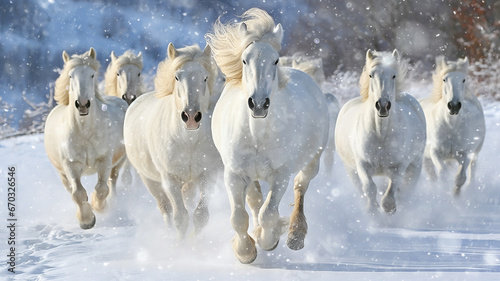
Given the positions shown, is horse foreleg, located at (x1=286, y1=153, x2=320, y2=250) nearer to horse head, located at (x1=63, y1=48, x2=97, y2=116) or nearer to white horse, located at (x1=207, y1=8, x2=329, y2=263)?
white horse, located at (x1=207, y1=8, x2=329, y2=263)

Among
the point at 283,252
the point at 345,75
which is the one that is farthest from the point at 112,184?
the point at 345,75

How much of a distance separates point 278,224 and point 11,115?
1707 centimetres

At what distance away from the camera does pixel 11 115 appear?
68.4ft

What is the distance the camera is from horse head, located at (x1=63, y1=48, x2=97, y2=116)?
706 centimetres

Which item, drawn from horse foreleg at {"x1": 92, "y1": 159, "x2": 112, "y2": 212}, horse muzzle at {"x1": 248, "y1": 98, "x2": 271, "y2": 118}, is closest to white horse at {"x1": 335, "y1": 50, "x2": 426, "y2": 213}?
horse muzzle at {"x1": 248, "y1": 98, "x2": 271, "y2": 118}

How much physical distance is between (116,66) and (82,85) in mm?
2255

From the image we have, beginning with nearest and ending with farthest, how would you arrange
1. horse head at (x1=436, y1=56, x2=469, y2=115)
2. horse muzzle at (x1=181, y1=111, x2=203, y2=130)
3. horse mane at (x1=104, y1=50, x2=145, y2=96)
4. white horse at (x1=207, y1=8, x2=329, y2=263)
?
1. white horse at (x1=207, y1=8, x2=329, y2=263)
2. horse muzzle at (x1=181, y1=111, x2=203, y2=130)
3. horse head at (x1=436, y1=56, x2=469, y2=115)
4. horse mane at (x1=104, y1=50, x2=145, y2=96)

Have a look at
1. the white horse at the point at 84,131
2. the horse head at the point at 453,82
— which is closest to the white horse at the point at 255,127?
the white horse at the point at 84,131

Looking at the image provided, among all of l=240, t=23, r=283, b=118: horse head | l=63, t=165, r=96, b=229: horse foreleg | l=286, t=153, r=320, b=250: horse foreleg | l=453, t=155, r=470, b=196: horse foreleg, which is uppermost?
l=240, t=23, r=283, b=118: horse head

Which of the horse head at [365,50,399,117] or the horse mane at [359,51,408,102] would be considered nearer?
the horse head at [365,50,399,117]

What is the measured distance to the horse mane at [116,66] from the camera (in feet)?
30.7

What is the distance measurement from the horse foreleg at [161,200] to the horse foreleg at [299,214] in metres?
1.31

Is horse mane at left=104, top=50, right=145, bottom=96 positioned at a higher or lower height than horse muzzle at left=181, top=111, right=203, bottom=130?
lower

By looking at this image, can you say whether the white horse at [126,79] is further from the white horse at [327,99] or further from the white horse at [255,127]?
the white horse at [255,127]
